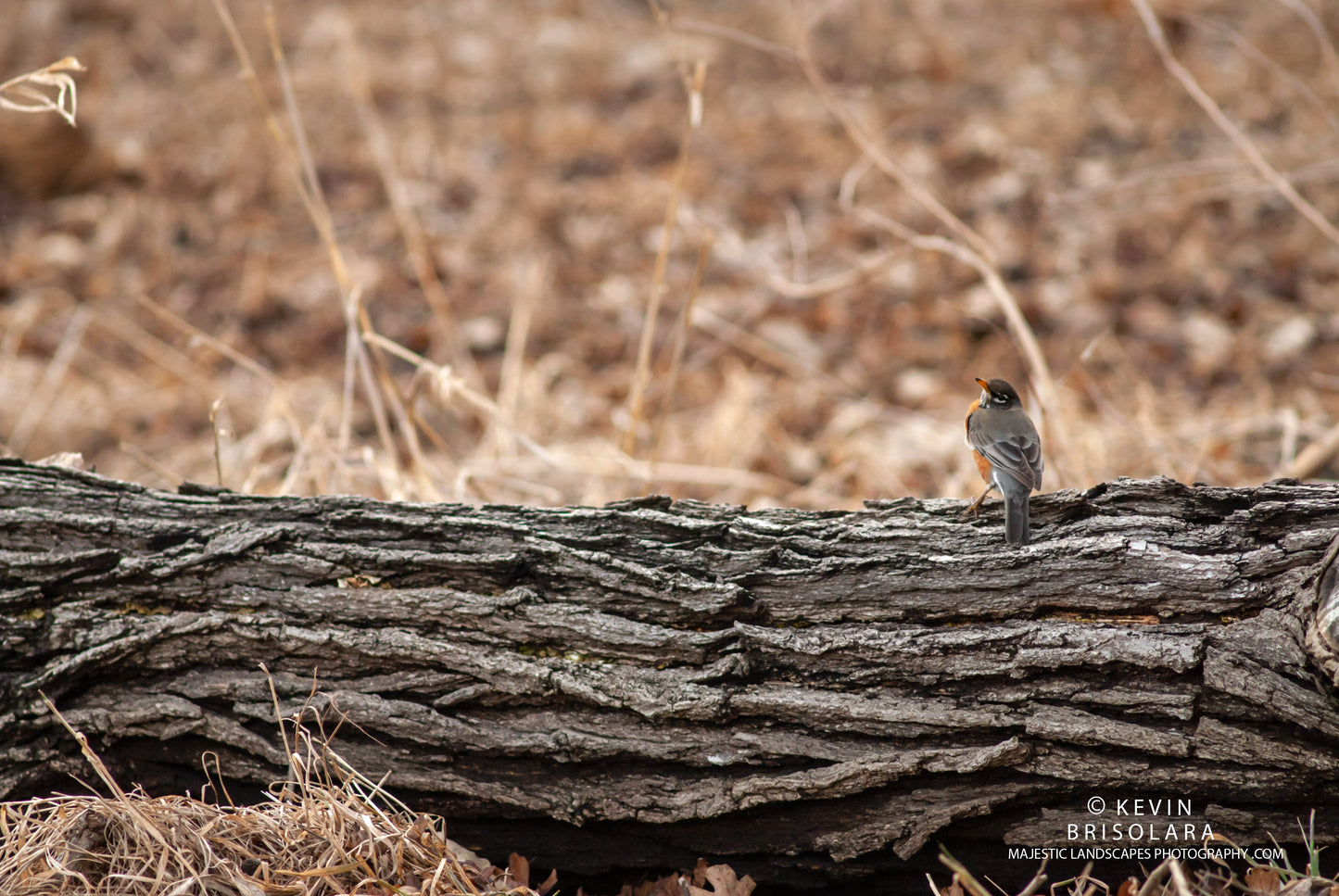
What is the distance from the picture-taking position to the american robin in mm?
1936

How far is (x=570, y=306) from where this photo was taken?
236 inches

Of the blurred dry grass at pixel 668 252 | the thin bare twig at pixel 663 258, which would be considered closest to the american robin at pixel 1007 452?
the blurred dry grass at pixel 668 252

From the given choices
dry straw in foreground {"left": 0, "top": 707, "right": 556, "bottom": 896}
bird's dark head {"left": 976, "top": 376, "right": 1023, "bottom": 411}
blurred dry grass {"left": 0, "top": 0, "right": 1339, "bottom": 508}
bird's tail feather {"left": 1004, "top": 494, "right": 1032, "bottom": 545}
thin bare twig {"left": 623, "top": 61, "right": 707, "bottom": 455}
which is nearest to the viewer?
dry straw in foreground {"left": 0, "top": 707, "right": 556, "bottom": 896}

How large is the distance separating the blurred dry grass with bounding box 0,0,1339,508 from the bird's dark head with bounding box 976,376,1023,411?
270 millimetres

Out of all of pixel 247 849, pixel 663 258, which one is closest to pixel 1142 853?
pixel 247 849

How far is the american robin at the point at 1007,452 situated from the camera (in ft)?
6.35

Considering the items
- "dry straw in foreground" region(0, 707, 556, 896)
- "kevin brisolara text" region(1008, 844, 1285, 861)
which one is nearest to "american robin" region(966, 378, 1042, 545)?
"kevin brisolara text" region(1008, 844, 1285, 861)

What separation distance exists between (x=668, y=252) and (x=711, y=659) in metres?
A: 2.87

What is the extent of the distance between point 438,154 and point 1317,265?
6128 millimetres

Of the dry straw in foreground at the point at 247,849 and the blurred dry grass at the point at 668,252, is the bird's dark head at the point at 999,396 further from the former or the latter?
the dry straw in foreground at the point at 247,849

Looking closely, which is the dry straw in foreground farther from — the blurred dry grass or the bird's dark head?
the bird's dark head

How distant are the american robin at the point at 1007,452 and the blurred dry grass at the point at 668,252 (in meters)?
0.31

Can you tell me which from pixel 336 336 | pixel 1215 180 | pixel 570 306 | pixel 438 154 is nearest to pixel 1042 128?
pixel 1215 180

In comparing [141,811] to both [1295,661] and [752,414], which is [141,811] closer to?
[1295,661]
